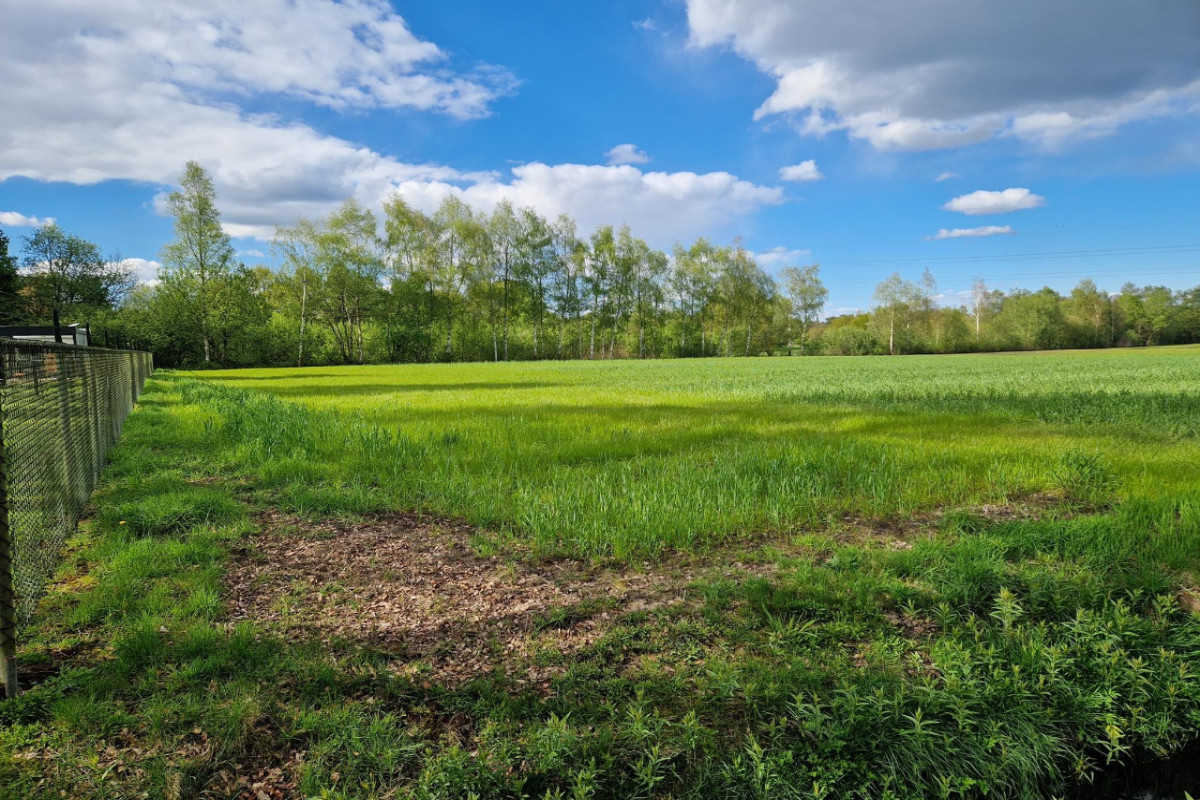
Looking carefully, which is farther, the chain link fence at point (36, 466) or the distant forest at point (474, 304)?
the distant forest at point (474, 304)

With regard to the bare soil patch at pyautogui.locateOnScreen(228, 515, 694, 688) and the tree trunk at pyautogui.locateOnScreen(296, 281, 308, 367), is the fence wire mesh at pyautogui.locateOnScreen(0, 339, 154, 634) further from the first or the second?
the tree trunk at pyautogui.locateOnScreen(296, 281, 308, 367)

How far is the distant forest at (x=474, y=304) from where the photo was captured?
170ft

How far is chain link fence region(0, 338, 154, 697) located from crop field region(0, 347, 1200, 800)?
0.82 ft

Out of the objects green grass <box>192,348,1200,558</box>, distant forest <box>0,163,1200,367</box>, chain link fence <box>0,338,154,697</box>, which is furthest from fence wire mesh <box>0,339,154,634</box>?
distant forest <box>0,163,1200,367</box>

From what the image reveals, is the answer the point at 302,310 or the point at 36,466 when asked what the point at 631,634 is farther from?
the point at 302,310

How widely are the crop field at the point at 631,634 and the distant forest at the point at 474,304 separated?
182 feet

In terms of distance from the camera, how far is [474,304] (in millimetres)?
68625

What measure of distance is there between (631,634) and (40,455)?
4.73 metres

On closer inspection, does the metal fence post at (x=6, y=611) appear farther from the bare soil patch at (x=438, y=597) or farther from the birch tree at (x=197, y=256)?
the birch tree at (x=197, y=256)

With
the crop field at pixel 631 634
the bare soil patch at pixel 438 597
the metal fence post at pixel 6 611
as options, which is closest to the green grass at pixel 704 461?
the crop field at pixel 631 634

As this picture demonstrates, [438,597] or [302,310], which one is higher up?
[302,310]

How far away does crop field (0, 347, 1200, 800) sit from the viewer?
2473 mm

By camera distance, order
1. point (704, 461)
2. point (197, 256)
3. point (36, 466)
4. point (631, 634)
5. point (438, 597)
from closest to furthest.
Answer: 1. point (631, 634)
2. point (438, 597)
3. point (36, 466)
4. point (704, 461)
5. point (197, 256)

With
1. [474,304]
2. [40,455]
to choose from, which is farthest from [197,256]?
[40,455]
